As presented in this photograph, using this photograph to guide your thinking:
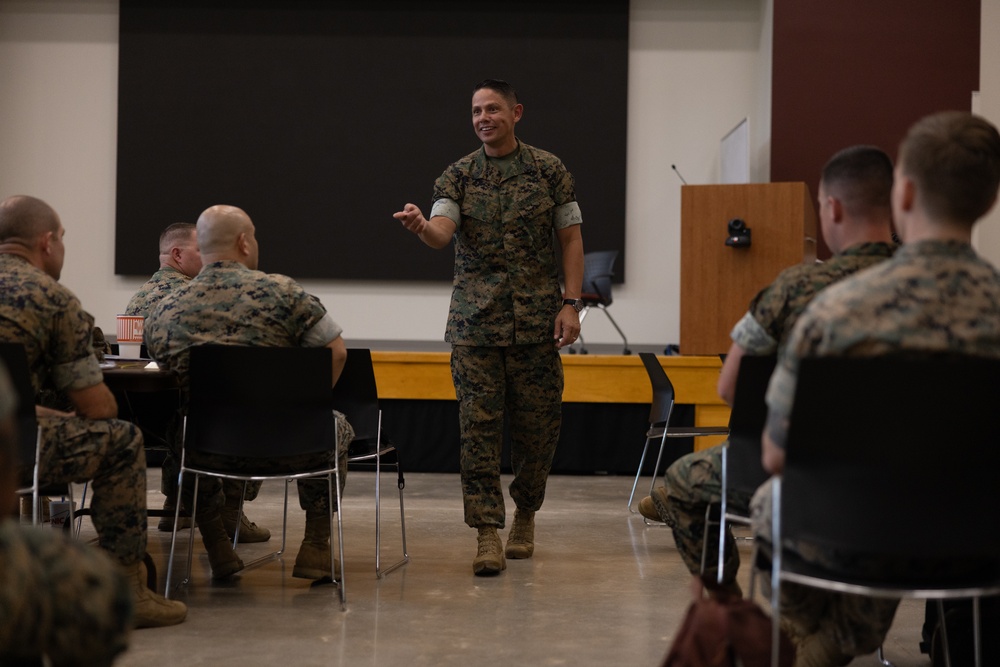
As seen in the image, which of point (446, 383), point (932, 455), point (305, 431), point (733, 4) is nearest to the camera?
point (932, 455)

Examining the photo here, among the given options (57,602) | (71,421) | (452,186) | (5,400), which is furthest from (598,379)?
(5,400)

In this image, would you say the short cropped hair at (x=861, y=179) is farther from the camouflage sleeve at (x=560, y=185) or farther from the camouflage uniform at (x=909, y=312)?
the camouflage sleeve at (x=560, y=185)

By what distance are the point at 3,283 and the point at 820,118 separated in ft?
21.8

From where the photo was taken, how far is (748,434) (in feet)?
7.68

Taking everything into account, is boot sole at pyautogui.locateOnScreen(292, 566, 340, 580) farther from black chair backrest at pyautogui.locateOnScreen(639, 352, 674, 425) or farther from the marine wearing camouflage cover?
black chair backrest at pyautogui.locateOnScreen(639, 352, 674, 425)

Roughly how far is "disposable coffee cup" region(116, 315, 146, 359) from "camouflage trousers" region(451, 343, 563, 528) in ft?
3.67

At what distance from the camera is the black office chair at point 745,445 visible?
2.26 m

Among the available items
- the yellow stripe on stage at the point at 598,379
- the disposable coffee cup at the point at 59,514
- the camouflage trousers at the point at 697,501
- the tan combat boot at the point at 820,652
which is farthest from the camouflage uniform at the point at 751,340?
the yellow stripe on stage at the point at 598,379

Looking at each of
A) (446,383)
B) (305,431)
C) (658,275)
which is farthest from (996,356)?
(658,275)

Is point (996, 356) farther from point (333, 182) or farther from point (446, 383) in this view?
point (333, 182)

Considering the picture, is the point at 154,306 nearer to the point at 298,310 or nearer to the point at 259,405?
the point at 298,310

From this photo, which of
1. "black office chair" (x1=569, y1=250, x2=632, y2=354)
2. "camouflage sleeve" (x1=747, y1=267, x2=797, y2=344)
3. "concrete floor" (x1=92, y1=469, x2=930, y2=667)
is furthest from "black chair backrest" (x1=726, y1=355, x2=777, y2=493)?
"black office chair" (x1=569, y1=250, x2=632, y2=354)

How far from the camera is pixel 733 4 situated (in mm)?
8758

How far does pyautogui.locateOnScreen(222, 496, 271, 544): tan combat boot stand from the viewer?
3971 mm
